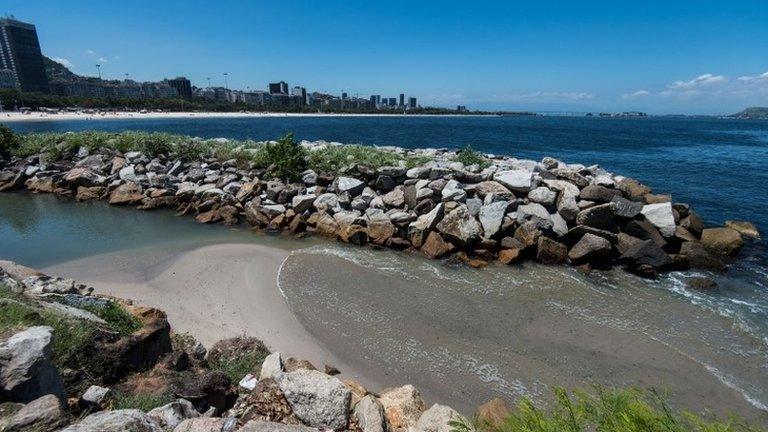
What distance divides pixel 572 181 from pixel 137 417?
1462cm

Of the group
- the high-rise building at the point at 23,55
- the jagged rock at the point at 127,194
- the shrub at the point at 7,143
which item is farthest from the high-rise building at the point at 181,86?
the jagged rock at the point at 127,194

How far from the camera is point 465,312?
8.48 m

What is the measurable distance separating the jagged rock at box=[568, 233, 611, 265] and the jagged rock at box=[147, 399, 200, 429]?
10.6 meters

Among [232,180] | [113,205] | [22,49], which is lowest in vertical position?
[113,205]

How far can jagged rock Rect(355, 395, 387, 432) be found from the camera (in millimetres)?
4254

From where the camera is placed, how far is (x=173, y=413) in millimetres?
3832

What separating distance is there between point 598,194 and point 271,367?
1220 cm

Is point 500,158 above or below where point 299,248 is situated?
above

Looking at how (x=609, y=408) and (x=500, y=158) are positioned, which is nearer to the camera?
(x=609, y=408)

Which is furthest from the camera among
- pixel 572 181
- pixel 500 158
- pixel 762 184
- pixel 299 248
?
pixel 762 184

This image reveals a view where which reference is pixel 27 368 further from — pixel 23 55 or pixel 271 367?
pixel 23 55

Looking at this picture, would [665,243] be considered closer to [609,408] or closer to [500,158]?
[500,158]

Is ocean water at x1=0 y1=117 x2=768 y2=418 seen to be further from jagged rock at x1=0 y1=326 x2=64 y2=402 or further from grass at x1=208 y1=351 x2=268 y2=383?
jagged rock at x1=0 y1=326 x2=64 y2=402

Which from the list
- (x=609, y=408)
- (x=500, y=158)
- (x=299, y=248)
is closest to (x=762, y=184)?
(x=500, y=158)
